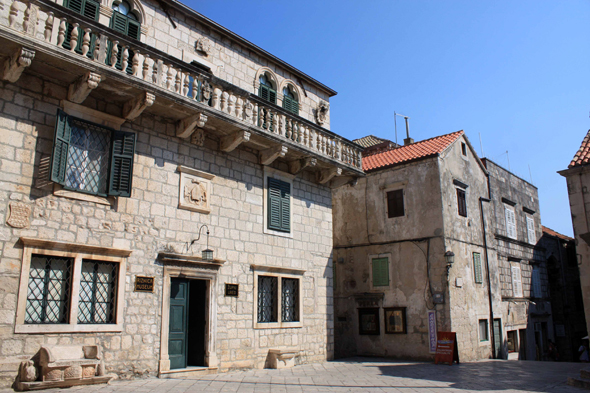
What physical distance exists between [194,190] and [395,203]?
31.3ft

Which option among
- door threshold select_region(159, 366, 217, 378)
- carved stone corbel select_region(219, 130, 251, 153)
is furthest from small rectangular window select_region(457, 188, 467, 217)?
door threshold select_region(159, 366, 217, 378)

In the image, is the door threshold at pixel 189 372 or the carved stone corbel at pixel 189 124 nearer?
the door threshold at pixel 189 372

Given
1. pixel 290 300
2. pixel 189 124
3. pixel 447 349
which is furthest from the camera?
pixel 447 349

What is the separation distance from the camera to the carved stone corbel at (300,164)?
14.2 metres

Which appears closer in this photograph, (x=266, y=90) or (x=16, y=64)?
(x=16, y=64)

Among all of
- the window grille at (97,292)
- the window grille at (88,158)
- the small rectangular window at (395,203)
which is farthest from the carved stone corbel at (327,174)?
the window grille at (97,292)

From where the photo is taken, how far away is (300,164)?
47.1 ft

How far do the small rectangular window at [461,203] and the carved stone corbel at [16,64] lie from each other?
15.6 meters

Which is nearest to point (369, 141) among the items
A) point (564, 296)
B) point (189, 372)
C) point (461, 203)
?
point (461, 203)

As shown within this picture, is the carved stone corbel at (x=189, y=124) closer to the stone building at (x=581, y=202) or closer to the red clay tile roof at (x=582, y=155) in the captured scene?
the stone building at (x=581, y=202)

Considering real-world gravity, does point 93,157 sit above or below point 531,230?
below

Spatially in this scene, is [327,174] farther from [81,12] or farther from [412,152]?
[81,12]

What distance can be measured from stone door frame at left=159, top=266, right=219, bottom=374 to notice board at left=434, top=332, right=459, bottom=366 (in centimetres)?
782

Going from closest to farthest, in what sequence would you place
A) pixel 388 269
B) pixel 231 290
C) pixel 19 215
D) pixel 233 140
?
pixel 19 215, pixel 231 290, pixel 233 140, pixel 388 269
